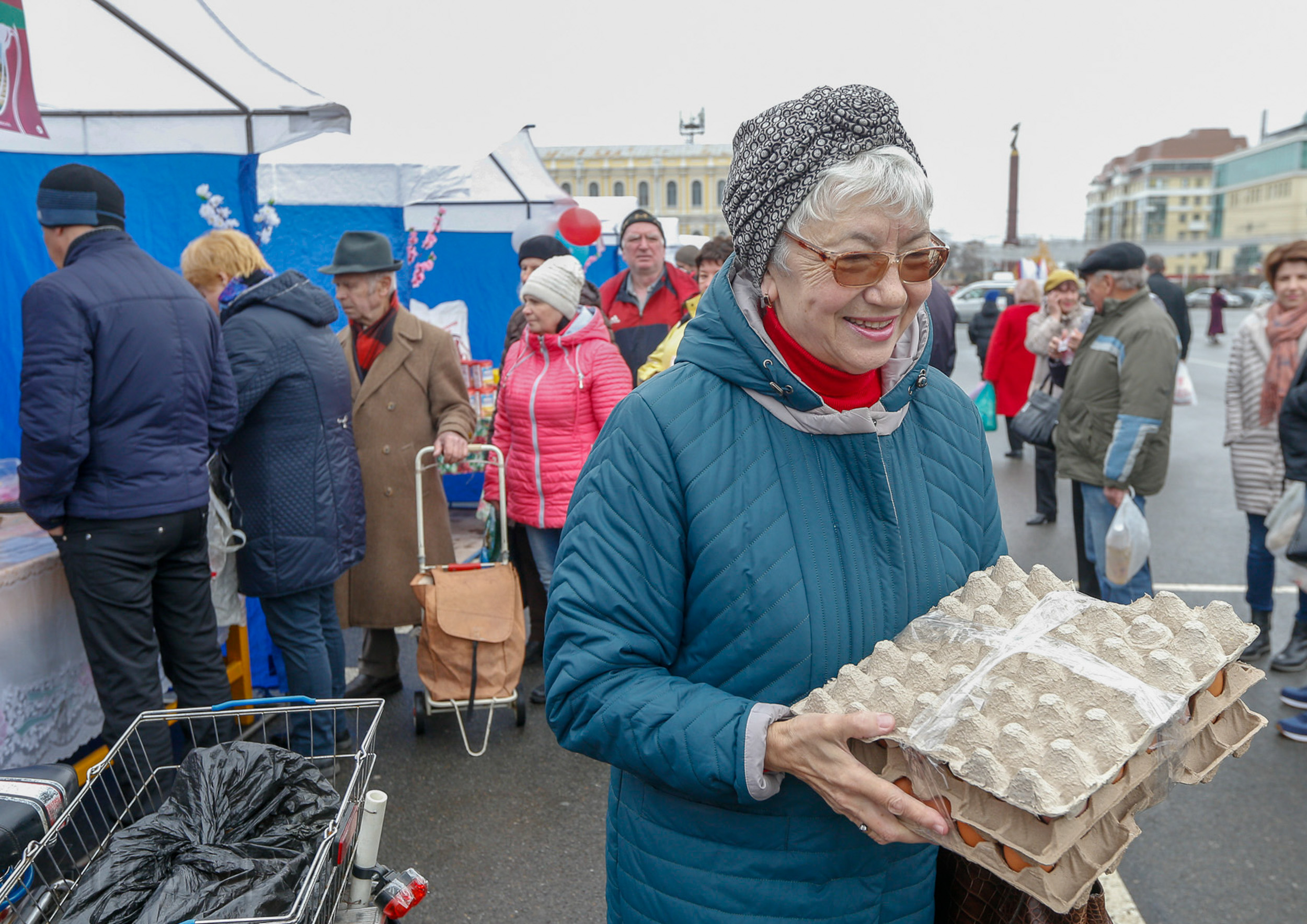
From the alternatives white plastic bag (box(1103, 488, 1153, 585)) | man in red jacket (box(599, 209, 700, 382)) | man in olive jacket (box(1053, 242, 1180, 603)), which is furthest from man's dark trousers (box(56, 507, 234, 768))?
man in olive jacket (box(1053, 242, 1180, 603))

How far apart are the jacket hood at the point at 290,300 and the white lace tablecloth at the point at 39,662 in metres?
1.16

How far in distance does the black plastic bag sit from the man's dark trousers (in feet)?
3.73

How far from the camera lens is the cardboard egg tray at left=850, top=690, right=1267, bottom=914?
1091 millimetres

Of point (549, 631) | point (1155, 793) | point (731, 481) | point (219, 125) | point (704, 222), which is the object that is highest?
point (704, 222)

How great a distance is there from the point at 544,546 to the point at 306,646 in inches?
48.3

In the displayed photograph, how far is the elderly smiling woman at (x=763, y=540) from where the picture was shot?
53.3 inches

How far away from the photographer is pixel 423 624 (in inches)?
161

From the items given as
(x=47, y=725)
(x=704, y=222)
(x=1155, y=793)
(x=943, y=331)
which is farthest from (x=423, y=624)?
(x=704, y=222)

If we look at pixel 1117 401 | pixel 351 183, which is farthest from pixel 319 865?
pixel 351 183

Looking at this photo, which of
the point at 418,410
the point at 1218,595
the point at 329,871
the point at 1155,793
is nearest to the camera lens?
the point at 1155,793

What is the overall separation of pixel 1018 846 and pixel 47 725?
364 centimetres

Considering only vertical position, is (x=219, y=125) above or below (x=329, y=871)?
above

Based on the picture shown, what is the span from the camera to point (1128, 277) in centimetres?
473

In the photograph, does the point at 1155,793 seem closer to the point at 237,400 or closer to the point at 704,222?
the point at 237,400
